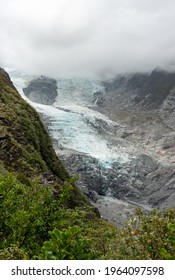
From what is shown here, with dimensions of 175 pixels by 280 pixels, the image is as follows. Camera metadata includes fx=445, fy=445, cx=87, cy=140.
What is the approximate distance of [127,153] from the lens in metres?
177

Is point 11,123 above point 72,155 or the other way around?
above

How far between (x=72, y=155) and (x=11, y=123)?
354 ft

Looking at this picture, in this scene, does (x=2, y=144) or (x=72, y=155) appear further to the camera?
(x=72, y=155)

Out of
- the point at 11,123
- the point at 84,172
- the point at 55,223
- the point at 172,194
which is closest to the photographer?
the point at 55,223

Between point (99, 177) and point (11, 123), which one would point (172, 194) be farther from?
point (11, 123)

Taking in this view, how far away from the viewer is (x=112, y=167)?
161750 mm
